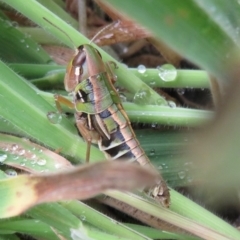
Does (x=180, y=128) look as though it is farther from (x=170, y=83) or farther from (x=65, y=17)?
(x=65, y=17)

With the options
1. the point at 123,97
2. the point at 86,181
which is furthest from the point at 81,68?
the point at 86,181

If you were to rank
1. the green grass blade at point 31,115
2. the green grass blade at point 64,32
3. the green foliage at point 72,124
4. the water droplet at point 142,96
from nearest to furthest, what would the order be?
1. the green foliage at point 72,124
2. the green grass blade at point 31,115
3. the green grass blade at point 64,32
4. the water droplet at point 142,96

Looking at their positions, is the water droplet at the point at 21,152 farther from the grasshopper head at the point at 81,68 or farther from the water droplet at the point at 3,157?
the grasshopper head at the point at 81,68

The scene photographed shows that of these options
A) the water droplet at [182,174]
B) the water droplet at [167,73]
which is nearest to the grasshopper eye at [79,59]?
the water droplet at [167,73]

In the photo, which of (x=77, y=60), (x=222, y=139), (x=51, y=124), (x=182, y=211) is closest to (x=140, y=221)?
(x=182, y=211)

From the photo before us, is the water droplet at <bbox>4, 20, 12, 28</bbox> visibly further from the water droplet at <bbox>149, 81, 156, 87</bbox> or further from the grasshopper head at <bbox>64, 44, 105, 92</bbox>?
the water droplet at <bbox>149, 81, 156, 87</bbox>

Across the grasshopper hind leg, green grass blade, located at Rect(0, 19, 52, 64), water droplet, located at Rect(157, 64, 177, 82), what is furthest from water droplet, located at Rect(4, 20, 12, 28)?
water droplet, located at Rect(157, 64, 177, 82)
